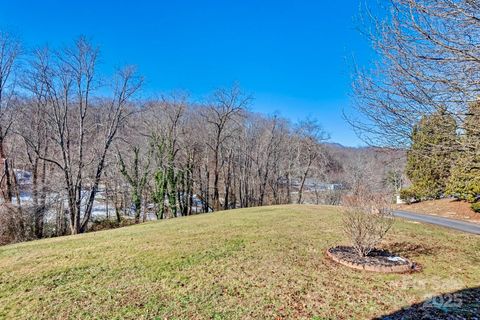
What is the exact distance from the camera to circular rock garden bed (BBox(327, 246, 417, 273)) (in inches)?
182

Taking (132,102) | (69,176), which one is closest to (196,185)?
(132,102)

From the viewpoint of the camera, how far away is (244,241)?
6.84 meters

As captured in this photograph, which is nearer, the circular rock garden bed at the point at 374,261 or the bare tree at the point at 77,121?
the circular rock garden bed at the point at 374,261

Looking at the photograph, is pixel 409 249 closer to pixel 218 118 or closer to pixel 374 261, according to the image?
pixel 374 261

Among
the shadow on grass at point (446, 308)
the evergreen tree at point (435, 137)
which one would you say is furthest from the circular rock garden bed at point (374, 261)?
the evergreen tree at point (435, 137)

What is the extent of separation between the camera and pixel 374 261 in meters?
4.93

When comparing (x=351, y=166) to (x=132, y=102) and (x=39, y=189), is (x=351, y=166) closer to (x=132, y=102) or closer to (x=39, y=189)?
(x=132, y=102)

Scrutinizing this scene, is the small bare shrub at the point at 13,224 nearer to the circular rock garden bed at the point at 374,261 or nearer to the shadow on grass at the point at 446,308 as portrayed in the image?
the circular rock garden bed at the point at 374,261

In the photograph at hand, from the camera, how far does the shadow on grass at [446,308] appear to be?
10.5 feet

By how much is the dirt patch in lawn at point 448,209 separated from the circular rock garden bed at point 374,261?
10.4 meters

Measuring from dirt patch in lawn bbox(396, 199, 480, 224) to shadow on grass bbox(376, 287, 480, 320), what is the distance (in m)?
11.5

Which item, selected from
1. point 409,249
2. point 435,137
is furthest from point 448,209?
point 435,137

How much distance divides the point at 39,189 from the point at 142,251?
981cm

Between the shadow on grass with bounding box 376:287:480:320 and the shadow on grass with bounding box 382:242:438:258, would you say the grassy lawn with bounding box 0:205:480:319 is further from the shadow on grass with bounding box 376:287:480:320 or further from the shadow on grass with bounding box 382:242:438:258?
the shadow on grass with bounding box 376:287:480:320
